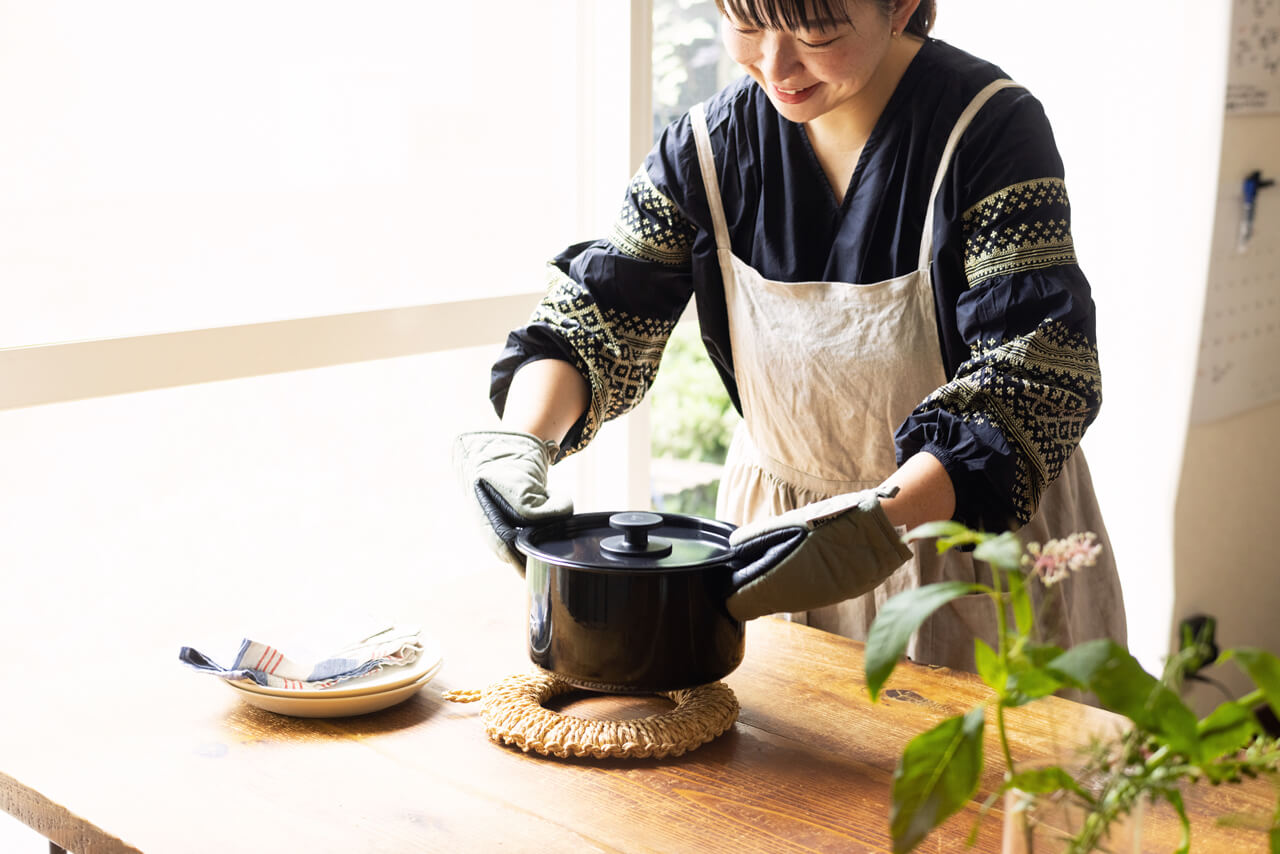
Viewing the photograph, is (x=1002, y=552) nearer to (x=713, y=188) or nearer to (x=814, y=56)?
(x=814, y=56)

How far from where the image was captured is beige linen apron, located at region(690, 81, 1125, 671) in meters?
1.47

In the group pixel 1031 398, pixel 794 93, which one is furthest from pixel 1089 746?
pixel 794 93

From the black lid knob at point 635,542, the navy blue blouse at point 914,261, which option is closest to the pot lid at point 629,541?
the black lid knob at point 635,542

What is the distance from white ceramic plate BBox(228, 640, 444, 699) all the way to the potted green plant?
0.63 metres

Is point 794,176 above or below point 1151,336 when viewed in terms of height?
above

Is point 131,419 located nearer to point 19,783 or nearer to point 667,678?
point 19,783

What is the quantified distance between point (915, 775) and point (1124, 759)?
11cm

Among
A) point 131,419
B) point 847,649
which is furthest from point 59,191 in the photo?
point 847,649

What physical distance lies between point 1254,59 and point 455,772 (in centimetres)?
268

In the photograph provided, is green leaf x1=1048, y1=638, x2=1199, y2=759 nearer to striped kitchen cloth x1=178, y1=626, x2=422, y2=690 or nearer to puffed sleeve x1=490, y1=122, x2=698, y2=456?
striped kitchen cloth x1=178, y1=626, x2=422, y2=690

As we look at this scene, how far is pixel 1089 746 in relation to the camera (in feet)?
2.00

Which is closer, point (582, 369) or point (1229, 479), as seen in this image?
point (582, 369)

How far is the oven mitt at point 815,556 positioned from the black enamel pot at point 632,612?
23 mm

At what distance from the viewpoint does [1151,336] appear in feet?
9.70
